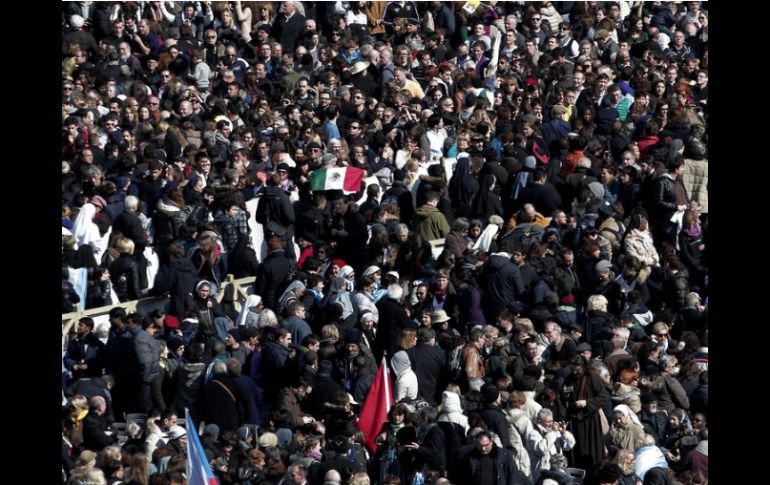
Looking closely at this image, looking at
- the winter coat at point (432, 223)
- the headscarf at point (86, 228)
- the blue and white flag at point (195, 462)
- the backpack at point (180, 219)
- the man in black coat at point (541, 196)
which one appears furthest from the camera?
the man in black coat at point (541, 196)

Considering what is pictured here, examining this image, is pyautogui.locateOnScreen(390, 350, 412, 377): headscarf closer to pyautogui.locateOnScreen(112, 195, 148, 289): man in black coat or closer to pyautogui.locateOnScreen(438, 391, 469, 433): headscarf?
pyautogui.locateOnScreen(438, 391, 469, 433): headscarf

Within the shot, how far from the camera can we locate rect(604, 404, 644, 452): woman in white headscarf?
16578 millimetres

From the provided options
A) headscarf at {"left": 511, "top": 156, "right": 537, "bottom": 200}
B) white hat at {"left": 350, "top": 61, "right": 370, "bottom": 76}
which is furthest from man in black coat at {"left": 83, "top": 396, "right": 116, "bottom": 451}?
white hat at {"left": 350, "top": 61, "right": 370, "bottom": 76}

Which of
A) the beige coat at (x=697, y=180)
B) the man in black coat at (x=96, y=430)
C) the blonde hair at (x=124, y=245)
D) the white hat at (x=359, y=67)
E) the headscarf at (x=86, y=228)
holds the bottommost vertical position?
the man in black coat at (x=96, y=430)

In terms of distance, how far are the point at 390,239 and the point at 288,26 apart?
7.26 m

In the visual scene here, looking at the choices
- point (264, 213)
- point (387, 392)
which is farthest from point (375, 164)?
point (387, 392)

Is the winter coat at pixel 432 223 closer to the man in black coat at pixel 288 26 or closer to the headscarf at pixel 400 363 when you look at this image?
the headscarf at pixel 400 363

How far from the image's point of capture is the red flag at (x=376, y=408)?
685 inches

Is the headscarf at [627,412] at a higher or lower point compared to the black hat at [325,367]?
lower

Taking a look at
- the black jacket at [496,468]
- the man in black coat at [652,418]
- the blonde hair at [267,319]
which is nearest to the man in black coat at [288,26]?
the blonde hair at [267,319]

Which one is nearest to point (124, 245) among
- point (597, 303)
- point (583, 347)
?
point (597, 303)

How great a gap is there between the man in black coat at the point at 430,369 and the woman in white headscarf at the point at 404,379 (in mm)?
98

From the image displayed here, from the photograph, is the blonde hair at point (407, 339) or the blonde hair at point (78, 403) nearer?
the blonde hair at point (78, 403)

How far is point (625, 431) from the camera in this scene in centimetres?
1667
